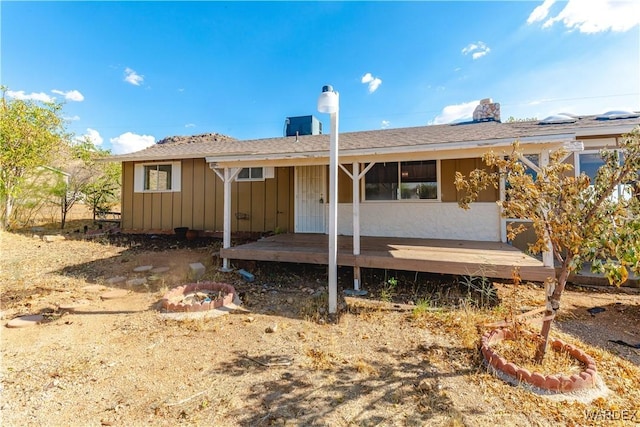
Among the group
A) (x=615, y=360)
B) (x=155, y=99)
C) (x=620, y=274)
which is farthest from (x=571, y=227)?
(x=155, y=99)

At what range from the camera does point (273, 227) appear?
27.3ft

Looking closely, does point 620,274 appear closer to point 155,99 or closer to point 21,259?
point 21,259

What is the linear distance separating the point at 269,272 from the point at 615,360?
200 inches

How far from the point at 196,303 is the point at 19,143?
35.5 ft

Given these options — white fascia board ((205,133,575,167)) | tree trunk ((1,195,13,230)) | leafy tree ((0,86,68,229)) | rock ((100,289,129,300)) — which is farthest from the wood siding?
tree trunk ((1,195,13,230))

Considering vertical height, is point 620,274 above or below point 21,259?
above

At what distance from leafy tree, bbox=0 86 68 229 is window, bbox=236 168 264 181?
7.61 m

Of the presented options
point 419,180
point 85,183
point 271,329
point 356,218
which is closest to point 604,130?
point 419,180

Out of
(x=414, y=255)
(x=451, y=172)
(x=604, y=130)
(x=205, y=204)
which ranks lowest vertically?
(x=414, y=255)

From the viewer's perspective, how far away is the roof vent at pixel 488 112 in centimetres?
909

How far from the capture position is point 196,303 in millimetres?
3924

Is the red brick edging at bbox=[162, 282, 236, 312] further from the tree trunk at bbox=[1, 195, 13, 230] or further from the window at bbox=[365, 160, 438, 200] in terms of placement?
the tree trunk at bbox=[1, 195, 13, 230]

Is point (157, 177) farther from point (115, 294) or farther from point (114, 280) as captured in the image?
point (115, 294)

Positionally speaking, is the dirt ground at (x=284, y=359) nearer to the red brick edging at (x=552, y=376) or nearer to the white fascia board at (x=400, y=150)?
the red brick edging at (x=552, y=376)
